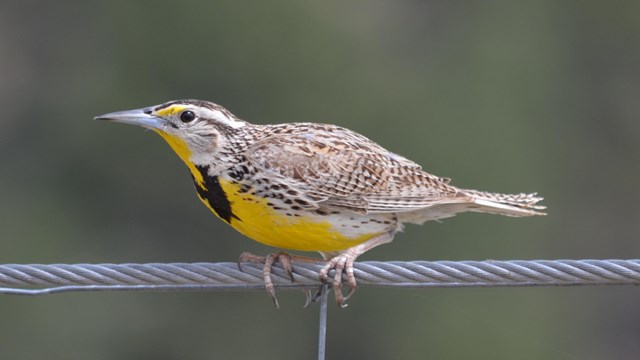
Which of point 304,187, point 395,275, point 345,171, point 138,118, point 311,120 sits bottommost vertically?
point 395,275

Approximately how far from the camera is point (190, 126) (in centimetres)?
653

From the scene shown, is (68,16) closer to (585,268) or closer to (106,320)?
(106,320)

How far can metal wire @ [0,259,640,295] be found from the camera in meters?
5.61

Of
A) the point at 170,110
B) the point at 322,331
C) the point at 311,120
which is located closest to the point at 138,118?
the point at 170,110

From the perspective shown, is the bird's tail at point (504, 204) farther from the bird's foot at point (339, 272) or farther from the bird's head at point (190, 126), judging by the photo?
the bird's head at point (190, 126)

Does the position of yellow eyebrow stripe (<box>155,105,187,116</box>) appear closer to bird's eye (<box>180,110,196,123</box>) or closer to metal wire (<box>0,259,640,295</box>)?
bird's eye (<box>180,110,196,123</box>)

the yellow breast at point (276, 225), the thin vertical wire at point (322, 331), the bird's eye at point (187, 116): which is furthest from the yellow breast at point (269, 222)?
the thin vertical wire at point (322, 331)

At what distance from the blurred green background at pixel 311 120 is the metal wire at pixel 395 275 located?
13687 millimetres

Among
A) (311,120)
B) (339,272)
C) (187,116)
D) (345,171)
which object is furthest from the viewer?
(311,120)

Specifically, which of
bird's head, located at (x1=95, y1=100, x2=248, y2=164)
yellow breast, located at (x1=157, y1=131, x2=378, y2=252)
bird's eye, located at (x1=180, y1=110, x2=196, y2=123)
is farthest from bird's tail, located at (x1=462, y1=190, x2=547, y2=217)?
bird's eye, located at (x1=180, y1=110, x2=196, y2=123)

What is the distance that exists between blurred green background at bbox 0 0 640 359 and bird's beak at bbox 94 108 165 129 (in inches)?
512

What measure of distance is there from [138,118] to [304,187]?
2.23 ft

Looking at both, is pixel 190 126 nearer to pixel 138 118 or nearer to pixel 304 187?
pixel 138 118

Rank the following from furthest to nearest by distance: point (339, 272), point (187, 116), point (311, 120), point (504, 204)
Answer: point (311, 120)
point (504, 204)
point (187, 116)
point (339, 272)
